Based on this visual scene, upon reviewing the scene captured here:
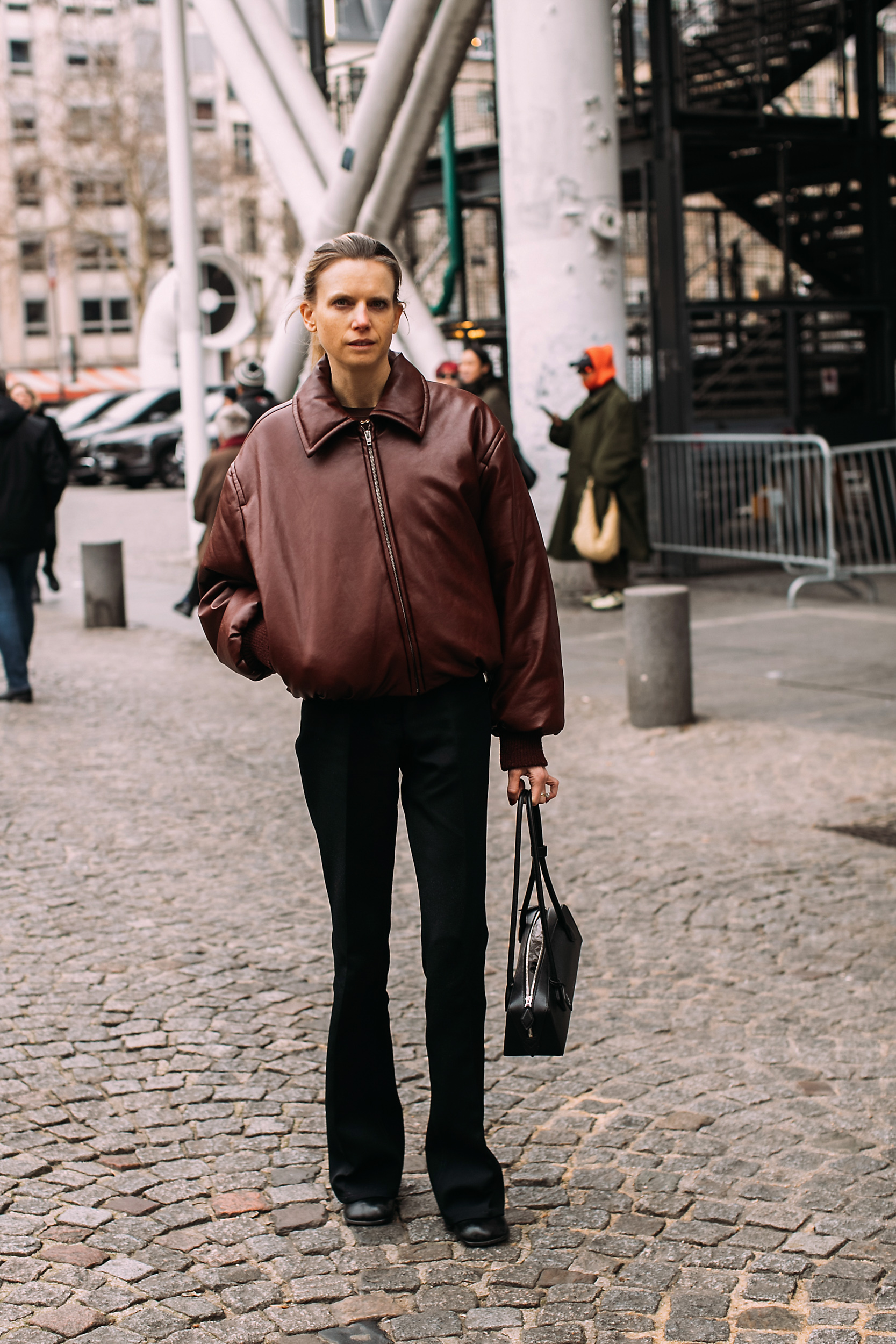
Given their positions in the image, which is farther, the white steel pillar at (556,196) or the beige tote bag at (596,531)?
the white steel pillar at (556,196)

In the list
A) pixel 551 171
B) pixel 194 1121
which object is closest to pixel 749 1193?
pixel 194 1121

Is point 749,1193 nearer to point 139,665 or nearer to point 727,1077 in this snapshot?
point 727,1077

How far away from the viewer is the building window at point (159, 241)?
61000 millimetres

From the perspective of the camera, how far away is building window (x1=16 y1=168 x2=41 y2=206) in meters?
57.7

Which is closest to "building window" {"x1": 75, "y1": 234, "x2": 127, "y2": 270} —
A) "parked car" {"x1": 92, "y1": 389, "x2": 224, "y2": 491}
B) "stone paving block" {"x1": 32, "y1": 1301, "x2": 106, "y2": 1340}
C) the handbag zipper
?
"parked car" {"x1": 92, "y1": 389, "x2": 224, "y2": 491}

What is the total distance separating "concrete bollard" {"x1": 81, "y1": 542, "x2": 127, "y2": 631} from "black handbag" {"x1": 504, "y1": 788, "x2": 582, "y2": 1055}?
10.3 meters

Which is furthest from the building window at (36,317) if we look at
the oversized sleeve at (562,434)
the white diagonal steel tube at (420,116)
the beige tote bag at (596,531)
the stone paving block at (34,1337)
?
the stone paving block at (34,1337)

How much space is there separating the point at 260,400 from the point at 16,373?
2324 inches

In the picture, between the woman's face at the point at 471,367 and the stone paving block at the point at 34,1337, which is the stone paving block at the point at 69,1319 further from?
the woman's face at the point at 471,367

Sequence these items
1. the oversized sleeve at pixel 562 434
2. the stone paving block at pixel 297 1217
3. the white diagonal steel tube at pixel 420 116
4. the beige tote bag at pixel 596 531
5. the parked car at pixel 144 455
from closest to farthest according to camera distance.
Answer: the stone paving block at pixel 297 1217
the beige tote bag at pixel 596 531
the oversized sleeve at pixel 562 434
the white diagonal steel tube at pixel 420 116
the parked car at pixel 144 455

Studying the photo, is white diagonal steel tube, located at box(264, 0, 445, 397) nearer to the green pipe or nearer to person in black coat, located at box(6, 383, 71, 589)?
the green pipe

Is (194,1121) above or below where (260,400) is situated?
below

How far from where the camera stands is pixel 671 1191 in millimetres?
3453

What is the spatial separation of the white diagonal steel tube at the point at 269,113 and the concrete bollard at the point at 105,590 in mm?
4086
